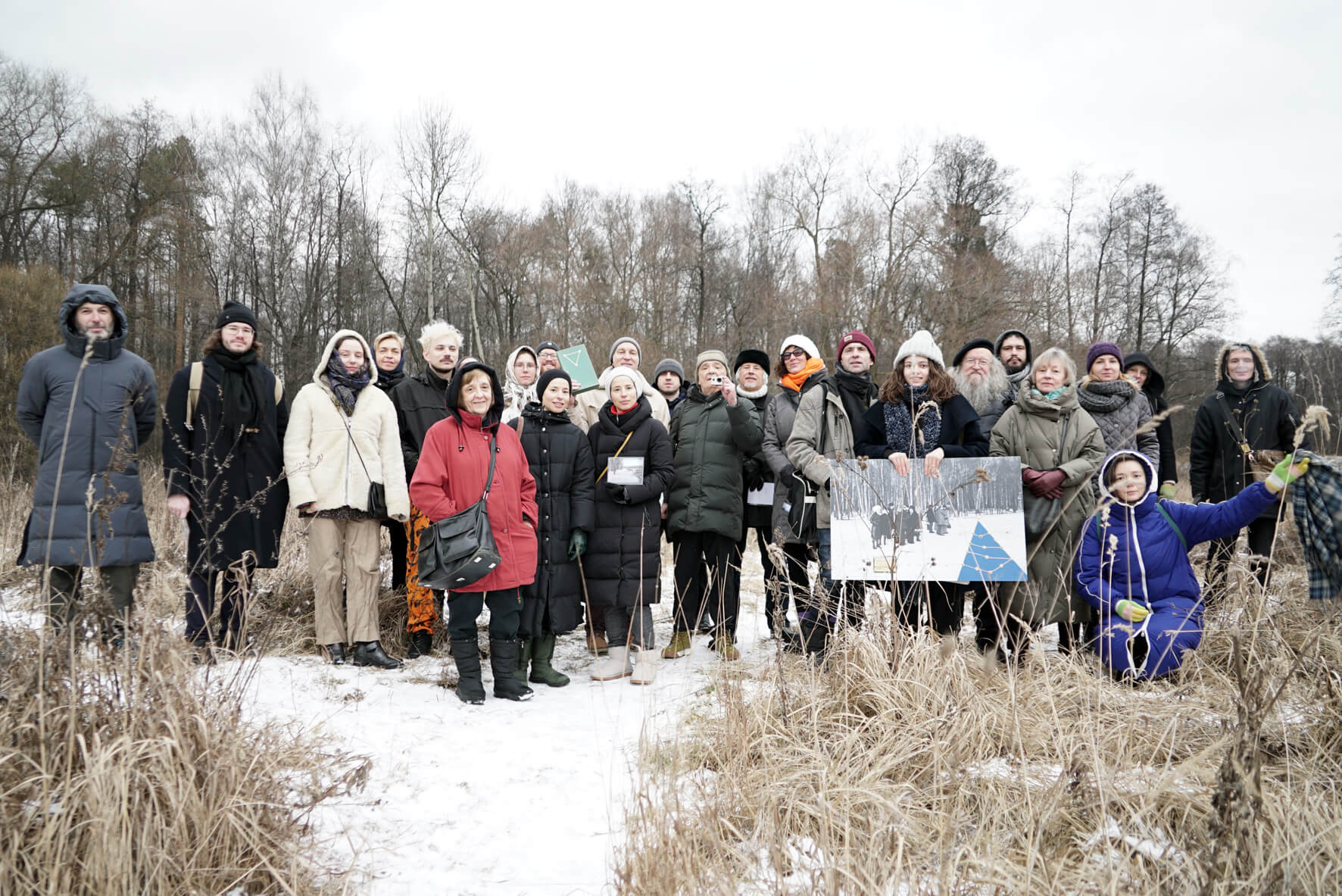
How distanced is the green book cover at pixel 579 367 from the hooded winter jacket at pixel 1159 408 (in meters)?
4.65

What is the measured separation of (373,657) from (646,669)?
69.0 inches

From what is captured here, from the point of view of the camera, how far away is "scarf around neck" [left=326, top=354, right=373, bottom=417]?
4805mm

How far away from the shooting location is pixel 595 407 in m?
6.70

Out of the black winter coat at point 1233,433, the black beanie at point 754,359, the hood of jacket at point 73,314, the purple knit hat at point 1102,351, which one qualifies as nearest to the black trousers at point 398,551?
the hood of jacket at point 73,314

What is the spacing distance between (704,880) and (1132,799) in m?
1.53

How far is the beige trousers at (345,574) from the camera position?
471 cm

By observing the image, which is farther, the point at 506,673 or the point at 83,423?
the point at 506,673

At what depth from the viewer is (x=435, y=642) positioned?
17.5 feet

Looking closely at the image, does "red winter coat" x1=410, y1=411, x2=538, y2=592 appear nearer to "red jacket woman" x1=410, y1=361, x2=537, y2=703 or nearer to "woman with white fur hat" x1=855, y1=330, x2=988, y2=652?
"red jacket woman" x1=410, y1=361, x2=537, y2=703

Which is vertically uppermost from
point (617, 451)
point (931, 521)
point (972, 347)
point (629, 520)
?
point (972, 347)

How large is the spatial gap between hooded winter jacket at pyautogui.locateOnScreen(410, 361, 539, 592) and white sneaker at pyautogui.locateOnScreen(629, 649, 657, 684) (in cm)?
84

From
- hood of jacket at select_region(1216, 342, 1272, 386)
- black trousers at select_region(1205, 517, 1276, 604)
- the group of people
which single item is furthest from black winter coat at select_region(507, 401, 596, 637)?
hood of jacket at select_region(1216, 342, 1272, 386)

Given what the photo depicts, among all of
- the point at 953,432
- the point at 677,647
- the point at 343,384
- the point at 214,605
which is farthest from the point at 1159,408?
the point at 214,605

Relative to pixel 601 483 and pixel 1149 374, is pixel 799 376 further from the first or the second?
pixel 1149 374
